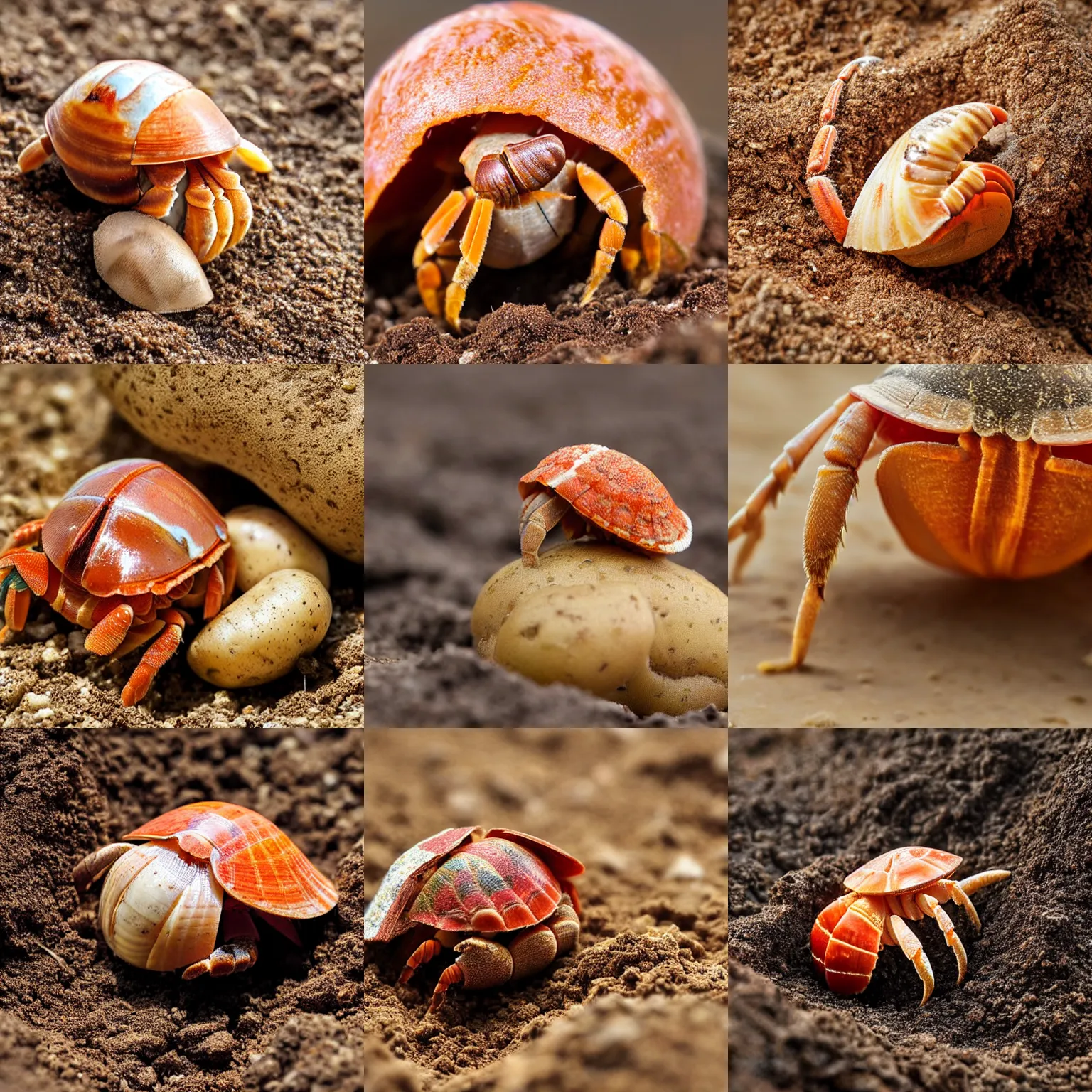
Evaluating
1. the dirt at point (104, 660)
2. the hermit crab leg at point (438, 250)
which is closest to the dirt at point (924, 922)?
the dirt at point (104, 660)

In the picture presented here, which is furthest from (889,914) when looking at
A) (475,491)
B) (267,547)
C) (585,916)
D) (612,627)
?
(475,491)

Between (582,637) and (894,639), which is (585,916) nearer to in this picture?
(582,637)

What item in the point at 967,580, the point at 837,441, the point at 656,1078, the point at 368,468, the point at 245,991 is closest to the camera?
the point at 656,1078

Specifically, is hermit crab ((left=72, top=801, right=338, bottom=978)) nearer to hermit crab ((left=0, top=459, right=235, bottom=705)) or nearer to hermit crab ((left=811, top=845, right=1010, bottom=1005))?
hermit crab ((left=0, top=459, right=235, bottom=705))

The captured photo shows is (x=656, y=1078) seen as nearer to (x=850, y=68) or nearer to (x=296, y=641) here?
(x=296, y=641)

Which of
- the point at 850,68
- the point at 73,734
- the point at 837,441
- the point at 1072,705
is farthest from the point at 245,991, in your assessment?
the point at 850,68
